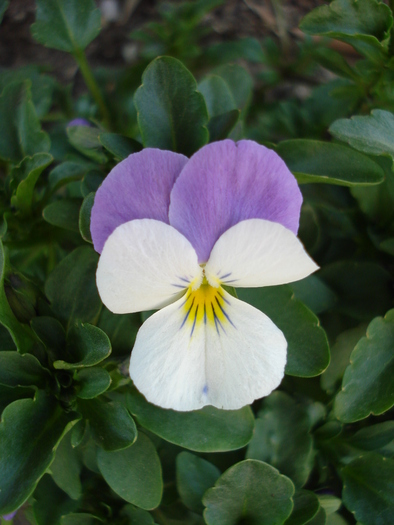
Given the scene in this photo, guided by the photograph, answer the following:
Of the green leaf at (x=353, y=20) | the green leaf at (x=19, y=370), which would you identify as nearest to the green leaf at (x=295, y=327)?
the green leaf at (x=19, y=370)

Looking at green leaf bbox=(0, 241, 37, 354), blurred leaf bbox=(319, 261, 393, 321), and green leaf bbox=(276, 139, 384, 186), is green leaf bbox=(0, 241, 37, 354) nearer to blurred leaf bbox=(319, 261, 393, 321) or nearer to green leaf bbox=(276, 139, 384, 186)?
green leaf bbox=(276, 139, 384, 186)

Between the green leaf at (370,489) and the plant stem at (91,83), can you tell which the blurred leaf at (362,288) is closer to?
the green leaf at (370,489)

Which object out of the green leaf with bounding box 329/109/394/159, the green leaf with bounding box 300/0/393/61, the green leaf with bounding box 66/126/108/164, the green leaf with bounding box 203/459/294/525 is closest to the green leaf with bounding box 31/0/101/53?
the green leaf with bounding box 66/126/108/164

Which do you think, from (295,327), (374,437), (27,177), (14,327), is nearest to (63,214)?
(27,177)

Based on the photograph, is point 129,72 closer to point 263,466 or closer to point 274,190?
point 274,190

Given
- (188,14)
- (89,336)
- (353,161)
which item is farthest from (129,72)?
(89,336)

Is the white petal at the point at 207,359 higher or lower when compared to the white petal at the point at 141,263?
lower
